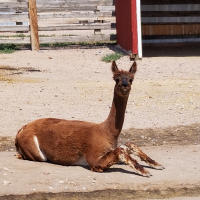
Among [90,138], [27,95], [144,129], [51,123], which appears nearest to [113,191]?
[90,138]

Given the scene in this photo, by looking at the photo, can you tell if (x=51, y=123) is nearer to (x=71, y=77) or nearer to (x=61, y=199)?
(x=61, y=199)

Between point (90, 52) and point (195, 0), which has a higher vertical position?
point (195, 0)

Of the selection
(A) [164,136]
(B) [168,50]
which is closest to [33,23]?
(B) [168,50]

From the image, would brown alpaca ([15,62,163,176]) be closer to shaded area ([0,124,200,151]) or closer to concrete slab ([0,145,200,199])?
concrete slab ([0,145,200,199])

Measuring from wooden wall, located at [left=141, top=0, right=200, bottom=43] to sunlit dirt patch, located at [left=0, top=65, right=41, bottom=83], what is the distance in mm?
7140

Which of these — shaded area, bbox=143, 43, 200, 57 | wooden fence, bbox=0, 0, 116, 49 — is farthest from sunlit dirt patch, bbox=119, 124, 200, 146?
wooden fence, bbox=0, 0, 116, 49

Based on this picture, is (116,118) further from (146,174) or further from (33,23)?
(33,23)

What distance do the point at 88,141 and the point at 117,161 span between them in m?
0.44

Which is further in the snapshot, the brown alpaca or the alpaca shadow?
the alpaca shadow

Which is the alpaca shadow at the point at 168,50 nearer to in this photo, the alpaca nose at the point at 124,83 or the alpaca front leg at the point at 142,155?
the alpaca front leg at the point at 142,155

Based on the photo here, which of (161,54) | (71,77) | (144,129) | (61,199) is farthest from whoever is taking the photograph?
(161,54)

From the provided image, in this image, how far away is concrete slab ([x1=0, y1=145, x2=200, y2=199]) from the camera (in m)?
6.57

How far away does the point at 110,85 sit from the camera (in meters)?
13.2

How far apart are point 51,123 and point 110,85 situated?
19.3ft
